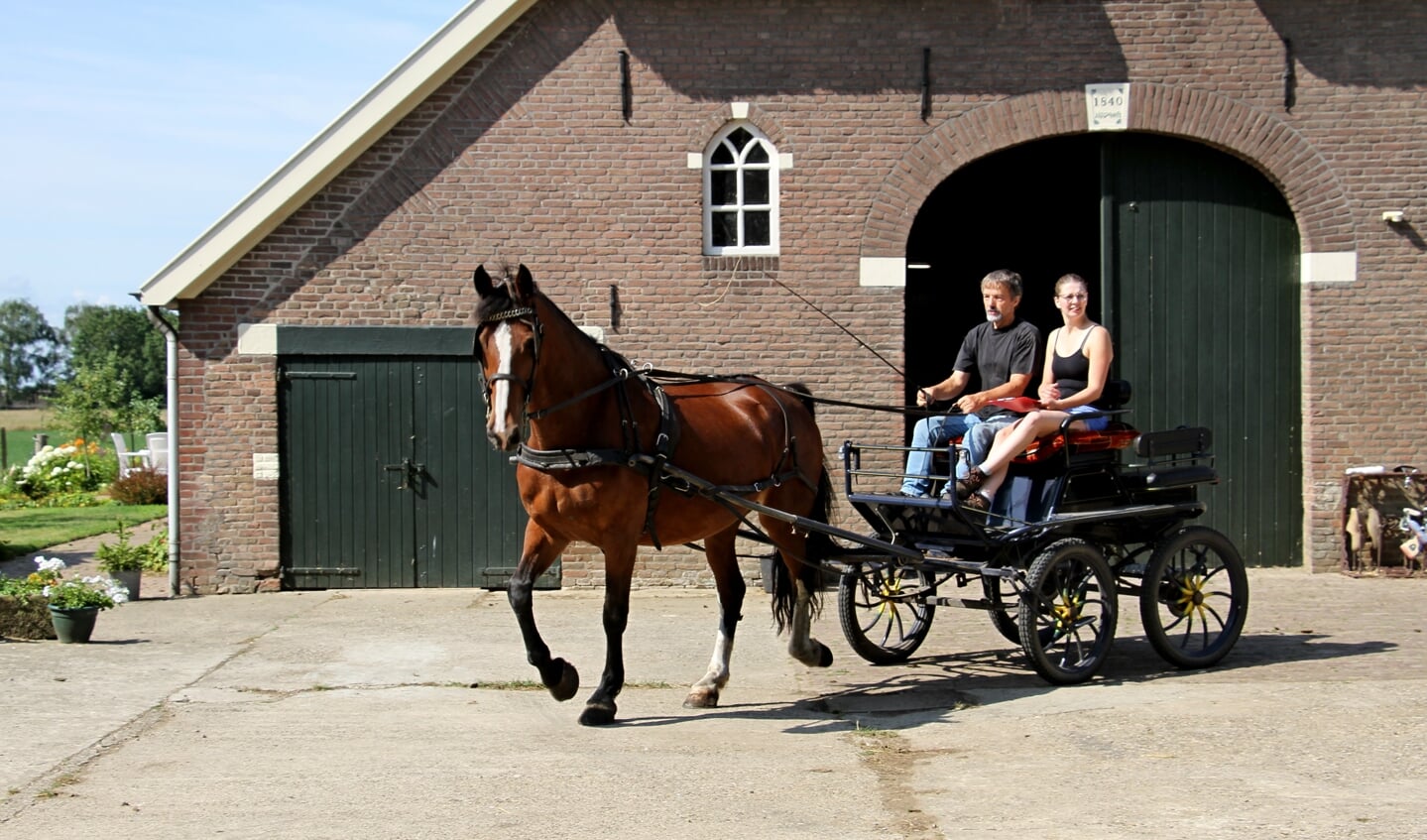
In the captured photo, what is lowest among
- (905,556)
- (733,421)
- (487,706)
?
(487,706)

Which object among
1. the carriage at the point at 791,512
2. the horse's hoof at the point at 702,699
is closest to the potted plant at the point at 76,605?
the carriage at the point at 791,512

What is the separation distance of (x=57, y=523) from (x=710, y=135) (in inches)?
528

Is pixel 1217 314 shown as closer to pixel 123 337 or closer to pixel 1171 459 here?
pixel 1171 459

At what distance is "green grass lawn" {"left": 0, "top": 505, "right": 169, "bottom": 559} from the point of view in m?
17.0

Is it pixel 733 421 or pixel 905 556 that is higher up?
pixel 733 421

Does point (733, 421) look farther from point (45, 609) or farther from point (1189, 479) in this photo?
point (45, 609)

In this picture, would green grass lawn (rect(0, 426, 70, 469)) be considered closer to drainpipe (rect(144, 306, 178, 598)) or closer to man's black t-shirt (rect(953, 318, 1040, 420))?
drainpipe (rect(144, 306, 178, 598))

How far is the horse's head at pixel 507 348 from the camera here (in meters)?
6.36

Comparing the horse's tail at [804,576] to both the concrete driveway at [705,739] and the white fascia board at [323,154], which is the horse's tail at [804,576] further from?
the white fascia board at [323,154]

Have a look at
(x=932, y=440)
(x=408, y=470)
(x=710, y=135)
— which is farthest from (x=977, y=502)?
(x=408, y=470)

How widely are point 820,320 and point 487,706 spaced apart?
5.45 m

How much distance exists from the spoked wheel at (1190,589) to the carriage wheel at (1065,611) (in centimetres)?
24

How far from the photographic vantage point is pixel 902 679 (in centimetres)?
817

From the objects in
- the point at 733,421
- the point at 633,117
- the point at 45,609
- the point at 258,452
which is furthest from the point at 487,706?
the point at 633,117
